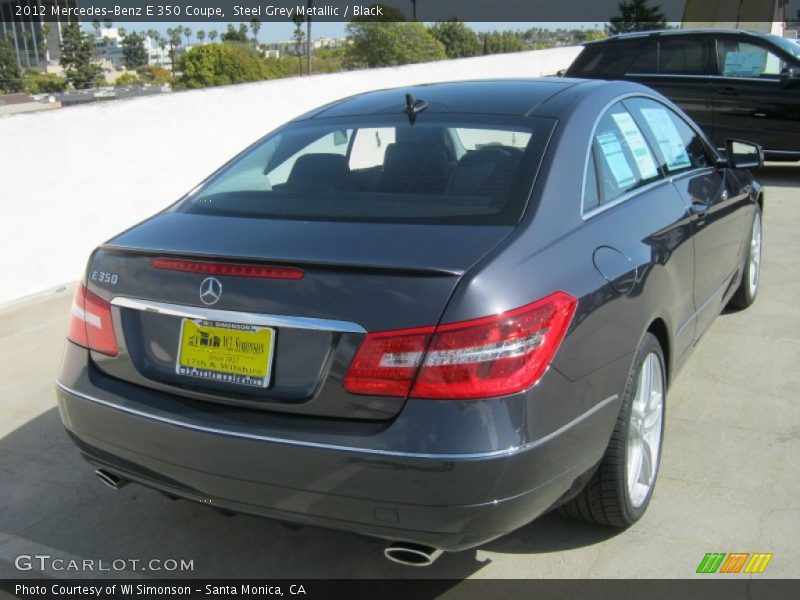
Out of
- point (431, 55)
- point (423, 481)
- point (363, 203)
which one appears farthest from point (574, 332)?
point (431, 55)

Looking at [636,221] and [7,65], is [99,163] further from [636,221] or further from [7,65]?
[7,65]

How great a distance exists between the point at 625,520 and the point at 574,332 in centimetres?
90

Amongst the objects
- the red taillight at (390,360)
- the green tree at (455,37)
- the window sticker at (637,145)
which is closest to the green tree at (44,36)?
the green tree at (455,37)

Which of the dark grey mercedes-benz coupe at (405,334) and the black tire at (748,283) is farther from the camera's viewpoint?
the black tire at (748,283)

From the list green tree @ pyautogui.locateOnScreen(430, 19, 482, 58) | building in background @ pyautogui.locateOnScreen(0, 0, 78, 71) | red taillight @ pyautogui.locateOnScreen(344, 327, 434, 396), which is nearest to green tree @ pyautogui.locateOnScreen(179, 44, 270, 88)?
building in background @ pyautogui.locateOnScreen(0, 0, 78, 71)

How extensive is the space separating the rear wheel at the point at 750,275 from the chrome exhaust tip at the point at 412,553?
362 cm

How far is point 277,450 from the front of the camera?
238cm

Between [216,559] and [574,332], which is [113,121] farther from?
[574,332]

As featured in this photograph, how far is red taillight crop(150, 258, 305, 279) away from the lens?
2.45m

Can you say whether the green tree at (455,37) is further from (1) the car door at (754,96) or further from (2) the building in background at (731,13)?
(1) the car door at (754,96)

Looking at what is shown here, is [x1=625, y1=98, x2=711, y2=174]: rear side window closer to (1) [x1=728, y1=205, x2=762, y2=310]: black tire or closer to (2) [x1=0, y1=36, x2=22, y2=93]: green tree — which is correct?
(1) [x1=728, y1=205, x2=762, y2=310]: black tire

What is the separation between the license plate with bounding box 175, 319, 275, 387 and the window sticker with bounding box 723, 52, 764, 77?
9.56 metres

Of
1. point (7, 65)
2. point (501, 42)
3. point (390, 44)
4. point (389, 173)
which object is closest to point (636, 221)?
point (389, 173)

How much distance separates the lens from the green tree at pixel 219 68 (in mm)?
49781
